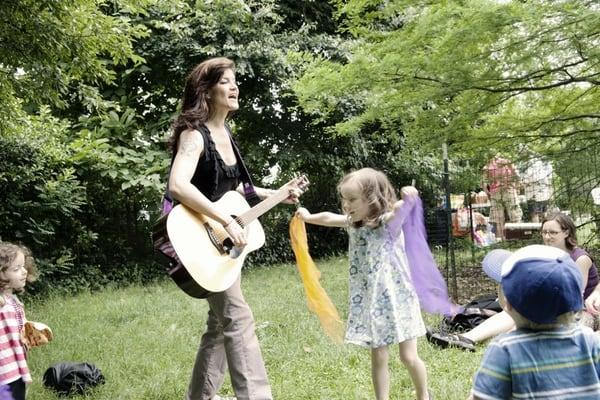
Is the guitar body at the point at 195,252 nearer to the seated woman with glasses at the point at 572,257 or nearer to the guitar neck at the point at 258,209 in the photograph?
the guitar neck at the point at 258,209

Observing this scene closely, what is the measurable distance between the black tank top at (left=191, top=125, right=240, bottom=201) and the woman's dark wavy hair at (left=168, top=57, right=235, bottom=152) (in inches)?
3.2

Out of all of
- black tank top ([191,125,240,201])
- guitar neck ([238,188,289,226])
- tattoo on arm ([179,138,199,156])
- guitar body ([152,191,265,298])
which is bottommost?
guitar body ([152,191,265,298])

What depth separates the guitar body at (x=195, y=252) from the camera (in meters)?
2.58

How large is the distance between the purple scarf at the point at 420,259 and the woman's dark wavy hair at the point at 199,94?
1170mm

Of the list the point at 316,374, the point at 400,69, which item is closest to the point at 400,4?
the point at 400,69

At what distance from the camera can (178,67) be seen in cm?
957

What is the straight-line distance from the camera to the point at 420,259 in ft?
11.0

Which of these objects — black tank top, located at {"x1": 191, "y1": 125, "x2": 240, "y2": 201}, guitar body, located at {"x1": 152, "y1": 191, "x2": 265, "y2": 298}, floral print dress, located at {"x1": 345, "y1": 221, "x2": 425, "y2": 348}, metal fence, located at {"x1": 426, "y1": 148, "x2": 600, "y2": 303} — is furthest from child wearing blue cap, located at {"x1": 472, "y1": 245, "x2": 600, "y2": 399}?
metal fence, located at {"x1": 426, "y1": 148, "x2": 600, "y2": 303}

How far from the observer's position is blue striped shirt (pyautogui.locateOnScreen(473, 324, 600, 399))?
1.47 metres

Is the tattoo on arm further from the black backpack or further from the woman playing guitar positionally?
the black backpack

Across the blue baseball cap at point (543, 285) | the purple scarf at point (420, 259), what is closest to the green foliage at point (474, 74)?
the purple scarf at point (420, 259)

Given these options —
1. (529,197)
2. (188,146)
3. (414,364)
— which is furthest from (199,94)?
(529,197)

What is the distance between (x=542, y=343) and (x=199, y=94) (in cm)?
205

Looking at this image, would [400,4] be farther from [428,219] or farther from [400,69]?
[428,219]
